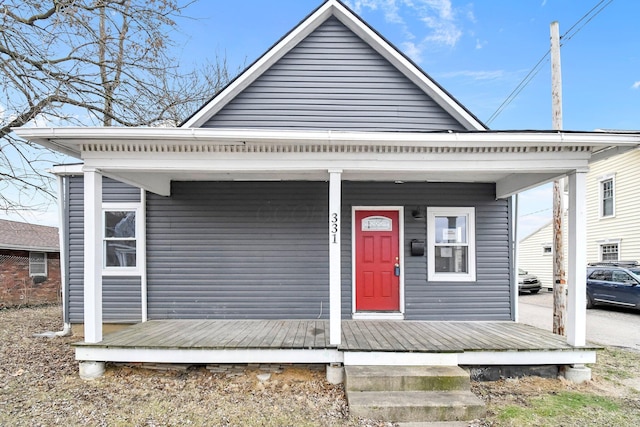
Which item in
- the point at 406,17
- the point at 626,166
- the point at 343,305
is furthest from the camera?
the point at 626,166

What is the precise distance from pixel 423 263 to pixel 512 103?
8.50m

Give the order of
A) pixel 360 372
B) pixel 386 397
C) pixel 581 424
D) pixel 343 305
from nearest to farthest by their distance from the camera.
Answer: pixel 581 424 → pixel 386 397 → pixel 360 372 → pixel 343 305

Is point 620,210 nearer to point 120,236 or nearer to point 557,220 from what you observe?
point 557,220

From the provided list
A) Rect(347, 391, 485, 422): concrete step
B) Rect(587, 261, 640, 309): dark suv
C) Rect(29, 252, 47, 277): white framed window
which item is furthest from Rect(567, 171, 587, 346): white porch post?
Rect(29, 252, 47, 277): white framed window

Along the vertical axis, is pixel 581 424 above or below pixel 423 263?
below

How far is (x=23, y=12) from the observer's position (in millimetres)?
5953

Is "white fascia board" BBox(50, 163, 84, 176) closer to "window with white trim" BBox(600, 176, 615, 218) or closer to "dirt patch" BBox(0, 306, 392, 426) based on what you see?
"dirt patch" BBox(0, 306, 392, 426)

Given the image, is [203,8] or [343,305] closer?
A: [343,305]

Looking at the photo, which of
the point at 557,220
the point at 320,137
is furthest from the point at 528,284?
the point at 320,137

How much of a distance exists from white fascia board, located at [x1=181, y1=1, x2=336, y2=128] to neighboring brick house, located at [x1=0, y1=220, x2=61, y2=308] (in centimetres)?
1003

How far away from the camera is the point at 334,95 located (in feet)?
19.4

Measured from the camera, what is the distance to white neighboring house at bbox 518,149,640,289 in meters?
11.8

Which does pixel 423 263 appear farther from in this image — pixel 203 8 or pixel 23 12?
pixel 23 12

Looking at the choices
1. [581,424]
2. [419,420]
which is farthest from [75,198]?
[581,424]
